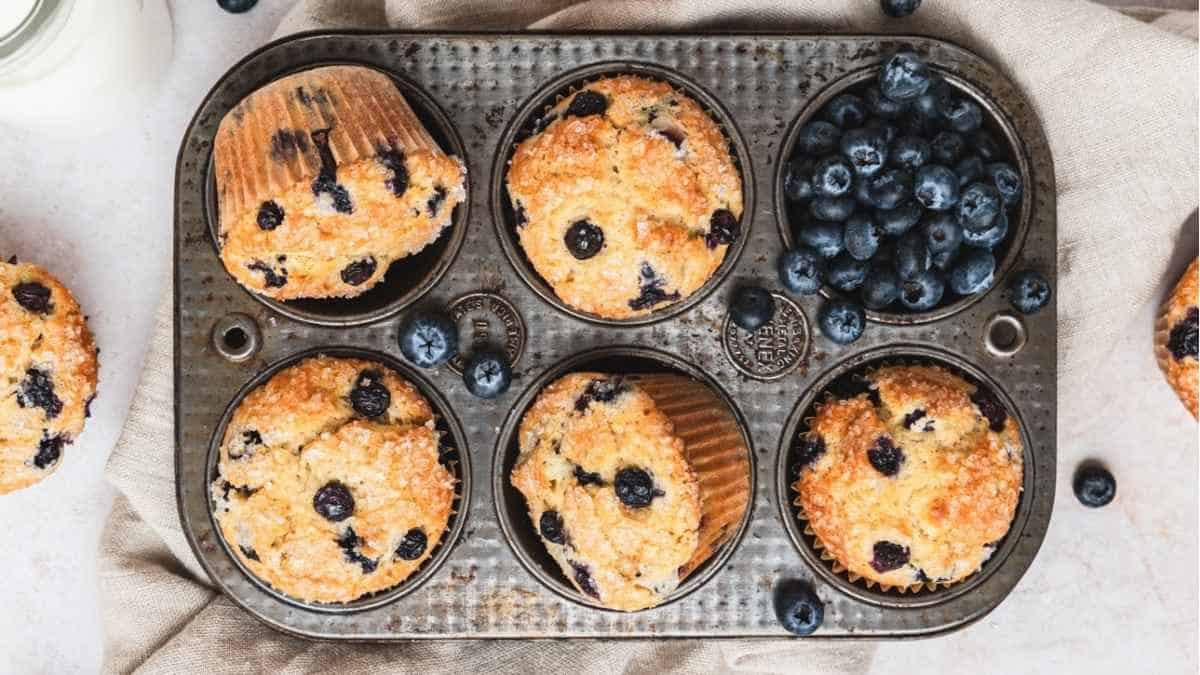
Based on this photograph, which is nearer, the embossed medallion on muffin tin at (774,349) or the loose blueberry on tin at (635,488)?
the loose blueberry on tin at (635,488)

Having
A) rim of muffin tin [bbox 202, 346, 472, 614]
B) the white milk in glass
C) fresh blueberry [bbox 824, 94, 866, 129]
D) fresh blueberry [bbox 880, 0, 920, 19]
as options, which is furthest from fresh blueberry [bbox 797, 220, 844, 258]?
the white milk in glass

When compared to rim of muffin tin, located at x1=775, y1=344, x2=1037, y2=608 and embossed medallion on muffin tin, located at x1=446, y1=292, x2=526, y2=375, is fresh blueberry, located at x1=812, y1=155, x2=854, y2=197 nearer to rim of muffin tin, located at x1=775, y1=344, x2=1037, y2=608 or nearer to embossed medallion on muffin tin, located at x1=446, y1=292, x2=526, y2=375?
rim of muffin tin, located at x1=775, y1=344, x2=1037, y2=608

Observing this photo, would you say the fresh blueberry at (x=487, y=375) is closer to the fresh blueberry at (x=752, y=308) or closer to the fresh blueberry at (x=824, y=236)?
the fresh blueberry at (x=752, y=308)

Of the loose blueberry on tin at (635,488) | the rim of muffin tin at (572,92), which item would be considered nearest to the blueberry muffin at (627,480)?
the loose blueberry on tin at (635,488)

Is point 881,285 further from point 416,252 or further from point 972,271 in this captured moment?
point 416,252

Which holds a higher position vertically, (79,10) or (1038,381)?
(79,10)

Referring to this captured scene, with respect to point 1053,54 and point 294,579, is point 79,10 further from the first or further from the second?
point 1053,54

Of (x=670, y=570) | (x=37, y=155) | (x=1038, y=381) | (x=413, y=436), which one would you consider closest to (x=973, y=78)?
(x=1038, y=381)

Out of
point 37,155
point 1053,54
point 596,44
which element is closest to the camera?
point 596,44
